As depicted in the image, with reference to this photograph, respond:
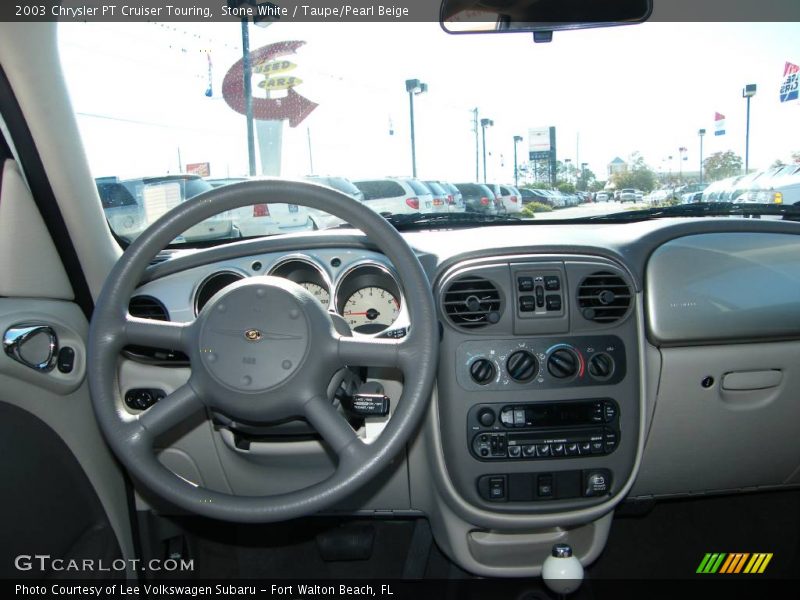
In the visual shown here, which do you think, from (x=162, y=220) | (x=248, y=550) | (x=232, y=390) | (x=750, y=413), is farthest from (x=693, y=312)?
(x=248, y=550)

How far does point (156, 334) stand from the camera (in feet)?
5.96

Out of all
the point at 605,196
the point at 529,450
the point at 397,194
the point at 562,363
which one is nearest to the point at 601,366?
the point at 562,363

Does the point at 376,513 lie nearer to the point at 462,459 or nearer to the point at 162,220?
the point at 462,459

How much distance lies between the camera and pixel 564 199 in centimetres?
287

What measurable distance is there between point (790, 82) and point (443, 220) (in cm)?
156

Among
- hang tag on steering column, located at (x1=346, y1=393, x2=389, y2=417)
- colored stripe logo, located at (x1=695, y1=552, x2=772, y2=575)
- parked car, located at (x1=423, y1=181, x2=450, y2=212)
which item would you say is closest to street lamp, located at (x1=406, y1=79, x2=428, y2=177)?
parked car, located at (x1=423, y1=181, x2=450, y2=212)

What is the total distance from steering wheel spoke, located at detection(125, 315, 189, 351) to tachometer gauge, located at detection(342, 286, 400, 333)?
2.41 feet

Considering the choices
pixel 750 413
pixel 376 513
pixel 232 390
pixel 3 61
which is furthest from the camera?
pixel 376 513

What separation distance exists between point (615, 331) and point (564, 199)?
2.28ft

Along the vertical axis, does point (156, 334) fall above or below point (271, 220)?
below

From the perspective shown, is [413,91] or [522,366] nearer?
[522,366]

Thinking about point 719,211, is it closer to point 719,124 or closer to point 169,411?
point 719,124

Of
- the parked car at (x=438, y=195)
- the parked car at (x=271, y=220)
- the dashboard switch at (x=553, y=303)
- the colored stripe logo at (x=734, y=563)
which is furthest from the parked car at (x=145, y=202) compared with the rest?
the colored stripe logo at (x=734, y=563)

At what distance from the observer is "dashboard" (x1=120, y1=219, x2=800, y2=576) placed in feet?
7.72
